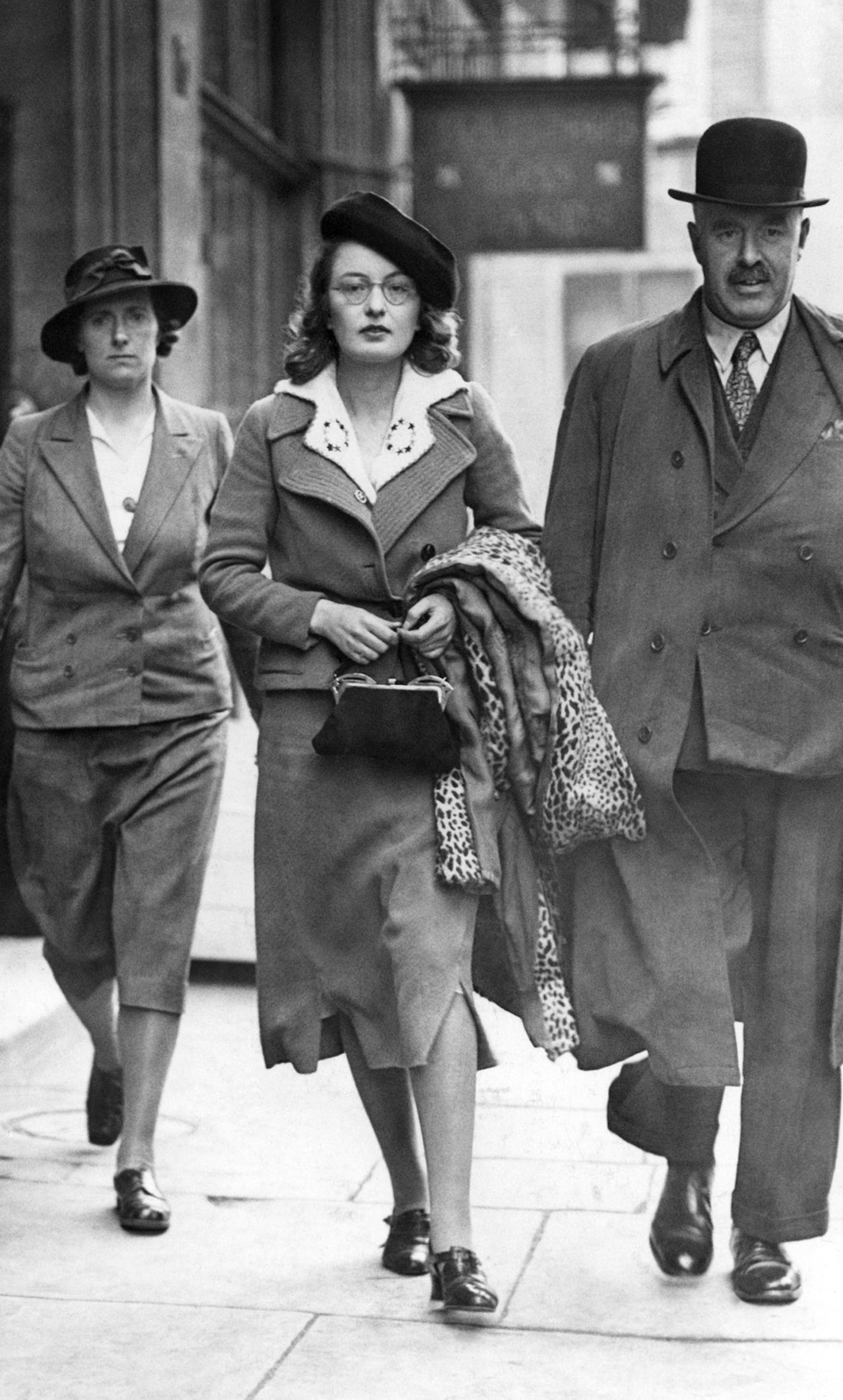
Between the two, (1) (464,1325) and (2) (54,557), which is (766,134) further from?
(1) (464,1325)

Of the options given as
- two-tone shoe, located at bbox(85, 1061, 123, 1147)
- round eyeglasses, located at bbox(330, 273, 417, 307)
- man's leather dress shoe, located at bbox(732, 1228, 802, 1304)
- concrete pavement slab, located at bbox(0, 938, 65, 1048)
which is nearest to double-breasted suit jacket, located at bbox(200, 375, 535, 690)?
round eyeglasses, located at bbox(330, 273, 417, 307)

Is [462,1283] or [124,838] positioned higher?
[124,838]

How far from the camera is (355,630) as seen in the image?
15.2 ft

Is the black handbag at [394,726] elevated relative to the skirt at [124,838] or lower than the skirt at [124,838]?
elevated

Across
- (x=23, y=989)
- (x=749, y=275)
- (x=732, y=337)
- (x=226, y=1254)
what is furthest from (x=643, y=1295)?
(x=23, y=989)

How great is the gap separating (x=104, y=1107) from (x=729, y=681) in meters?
2.18

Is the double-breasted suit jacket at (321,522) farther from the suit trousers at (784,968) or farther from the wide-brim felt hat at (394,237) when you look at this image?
the suit trousers at (784,968)

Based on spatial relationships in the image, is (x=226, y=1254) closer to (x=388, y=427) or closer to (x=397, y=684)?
(x=397, y=684)

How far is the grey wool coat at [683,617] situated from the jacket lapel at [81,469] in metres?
1.20

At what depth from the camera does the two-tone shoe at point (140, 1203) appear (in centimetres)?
523

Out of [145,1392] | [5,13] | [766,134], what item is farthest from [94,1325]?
[5,13]

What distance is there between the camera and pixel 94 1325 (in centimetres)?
455

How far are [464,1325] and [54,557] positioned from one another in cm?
206

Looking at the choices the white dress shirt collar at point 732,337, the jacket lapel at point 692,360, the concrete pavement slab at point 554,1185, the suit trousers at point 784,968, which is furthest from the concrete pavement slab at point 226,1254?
the white dress shirt collar at point 732,337
